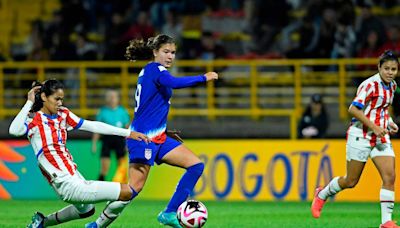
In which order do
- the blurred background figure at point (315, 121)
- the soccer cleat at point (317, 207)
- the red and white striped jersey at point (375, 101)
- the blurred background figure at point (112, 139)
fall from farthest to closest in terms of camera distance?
the blurred background figure at point (112, 139) < the blurred background figure at point (315, 121) < the soccer cleat at point (317, 207) < the red and white striped jersey at point (375, 101)

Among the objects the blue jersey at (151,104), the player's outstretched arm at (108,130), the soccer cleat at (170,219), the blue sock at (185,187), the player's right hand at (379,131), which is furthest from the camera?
the player's right hand at (379,131)

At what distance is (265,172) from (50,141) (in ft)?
28.4

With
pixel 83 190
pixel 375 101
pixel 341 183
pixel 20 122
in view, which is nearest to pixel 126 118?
pixel 341 183

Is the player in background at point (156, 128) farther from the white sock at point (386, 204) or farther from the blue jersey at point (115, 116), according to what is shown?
the blue jersey at point (115, 116)

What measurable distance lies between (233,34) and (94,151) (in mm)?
4821

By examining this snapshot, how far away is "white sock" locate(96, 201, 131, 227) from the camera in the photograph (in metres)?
10.3

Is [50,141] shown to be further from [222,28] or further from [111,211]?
[222,28]

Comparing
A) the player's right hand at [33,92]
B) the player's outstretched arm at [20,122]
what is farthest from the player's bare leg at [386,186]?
the player's outstretched arm at [20,122]

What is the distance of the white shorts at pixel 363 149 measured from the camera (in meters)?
11.7

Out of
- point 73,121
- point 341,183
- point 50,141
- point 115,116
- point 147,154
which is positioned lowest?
point 341,183

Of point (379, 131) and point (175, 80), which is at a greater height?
point (175, 80)

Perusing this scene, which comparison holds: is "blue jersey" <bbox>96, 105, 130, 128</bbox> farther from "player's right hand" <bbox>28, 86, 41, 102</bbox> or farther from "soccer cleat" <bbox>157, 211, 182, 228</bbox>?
"player's right hand" <bbox>28, 86, 41, 102</bbox>

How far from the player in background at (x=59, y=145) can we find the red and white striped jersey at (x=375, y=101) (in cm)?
273

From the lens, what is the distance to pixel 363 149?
11.7m
